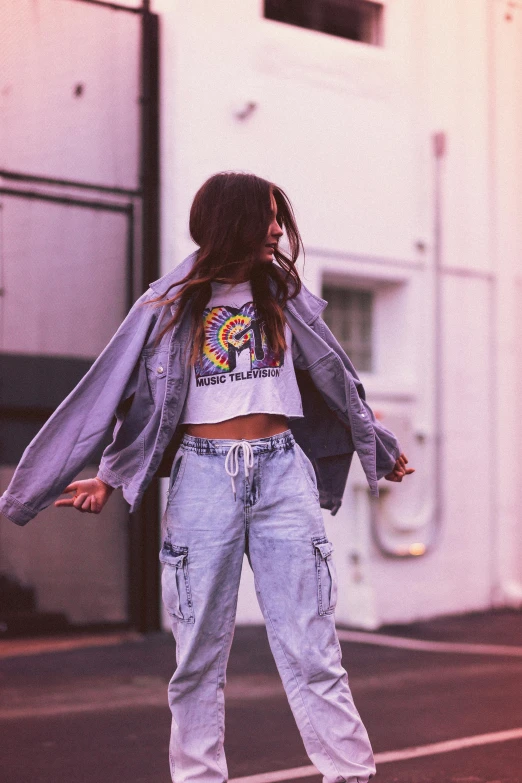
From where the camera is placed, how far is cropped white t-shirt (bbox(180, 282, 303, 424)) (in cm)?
300

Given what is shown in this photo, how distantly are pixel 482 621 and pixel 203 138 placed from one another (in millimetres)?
4647

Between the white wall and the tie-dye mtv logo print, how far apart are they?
5.25 m

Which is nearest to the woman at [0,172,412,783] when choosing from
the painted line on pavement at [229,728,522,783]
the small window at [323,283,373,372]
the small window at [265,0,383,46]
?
the painted line on pavement at [229,728,522,783]

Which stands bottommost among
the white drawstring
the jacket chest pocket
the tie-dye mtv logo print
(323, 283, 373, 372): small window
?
the white drawstring

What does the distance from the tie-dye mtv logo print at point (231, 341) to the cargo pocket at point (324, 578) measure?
52 centimetres

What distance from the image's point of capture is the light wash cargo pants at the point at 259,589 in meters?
2.92

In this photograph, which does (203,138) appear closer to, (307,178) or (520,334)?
(307,178)

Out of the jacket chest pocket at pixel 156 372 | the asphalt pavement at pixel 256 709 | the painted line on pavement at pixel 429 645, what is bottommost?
the painted line on pavement at pixel 429 645

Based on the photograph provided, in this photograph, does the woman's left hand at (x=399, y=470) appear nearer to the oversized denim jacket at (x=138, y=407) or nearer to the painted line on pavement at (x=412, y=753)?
the oversized denim jacket at (x=138, y=407)

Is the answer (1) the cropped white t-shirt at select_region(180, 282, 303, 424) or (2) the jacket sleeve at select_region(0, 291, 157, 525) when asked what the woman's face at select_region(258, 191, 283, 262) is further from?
(2) the jacket sleeve at select_region(0, 291, 157, 525)

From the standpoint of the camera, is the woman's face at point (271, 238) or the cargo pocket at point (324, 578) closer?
the cargo pocket at point (324, 578)

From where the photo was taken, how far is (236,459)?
294 cm

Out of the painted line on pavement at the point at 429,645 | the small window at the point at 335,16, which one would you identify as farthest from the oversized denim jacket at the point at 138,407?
the small window at the point at 335,16

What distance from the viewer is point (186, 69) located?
8.34m
